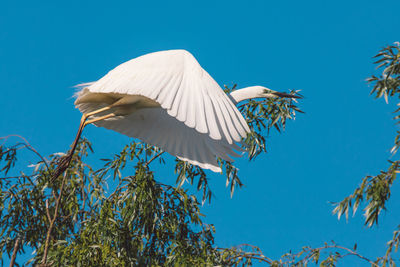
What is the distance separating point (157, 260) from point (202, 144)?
2.39 feet

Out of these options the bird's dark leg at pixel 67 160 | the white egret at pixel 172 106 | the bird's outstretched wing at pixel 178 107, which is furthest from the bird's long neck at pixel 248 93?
the bird's dark leg at pixel 67 160

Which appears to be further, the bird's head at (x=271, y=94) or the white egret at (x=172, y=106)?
the bird's head at (x=271, y=94)

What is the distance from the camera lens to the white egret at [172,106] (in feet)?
11.4

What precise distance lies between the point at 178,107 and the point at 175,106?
0.05 ft

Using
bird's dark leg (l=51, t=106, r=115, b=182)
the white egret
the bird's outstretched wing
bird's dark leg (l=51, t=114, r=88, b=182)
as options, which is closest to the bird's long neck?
the white egret

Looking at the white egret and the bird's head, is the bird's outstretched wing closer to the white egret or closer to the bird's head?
the white egret

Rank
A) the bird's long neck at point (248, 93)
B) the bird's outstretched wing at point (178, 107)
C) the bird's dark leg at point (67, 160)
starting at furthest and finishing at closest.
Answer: the bird's long neck at point (248, 93)
the bird's dark leg at point (67, 160)
the bird's outstretched wing at point (178, 107)

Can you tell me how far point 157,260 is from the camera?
4199 mm

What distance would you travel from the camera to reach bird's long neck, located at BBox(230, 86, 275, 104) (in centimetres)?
493

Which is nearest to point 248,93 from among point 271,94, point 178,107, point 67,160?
point 271,94

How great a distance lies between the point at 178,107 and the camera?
3.48m

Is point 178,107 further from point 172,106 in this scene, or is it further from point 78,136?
point 78,136

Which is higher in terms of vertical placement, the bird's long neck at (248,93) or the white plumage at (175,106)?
the bird's long neck at (248,93)

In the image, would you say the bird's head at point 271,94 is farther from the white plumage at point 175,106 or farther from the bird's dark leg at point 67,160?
the bird's dark leg at point 67,160
